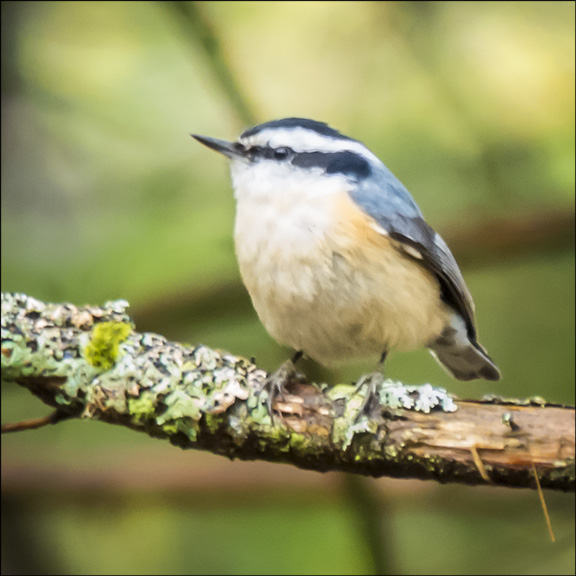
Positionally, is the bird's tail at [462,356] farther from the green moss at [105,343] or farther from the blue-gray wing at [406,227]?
the green moss at [105,343]

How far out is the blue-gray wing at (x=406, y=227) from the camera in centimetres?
109

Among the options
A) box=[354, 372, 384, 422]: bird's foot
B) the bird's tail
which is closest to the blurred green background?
Answer: the bird's tail

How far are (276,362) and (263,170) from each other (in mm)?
749

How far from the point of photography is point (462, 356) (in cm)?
132

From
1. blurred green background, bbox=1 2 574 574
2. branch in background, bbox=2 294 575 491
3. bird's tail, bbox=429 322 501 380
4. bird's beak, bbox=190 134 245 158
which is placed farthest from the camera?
blurred green background, bbox=1 2 574 574

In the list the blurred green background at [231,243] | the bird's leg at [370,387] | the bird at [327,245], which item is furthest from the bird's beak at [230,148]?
the blurred green background at [231,243]

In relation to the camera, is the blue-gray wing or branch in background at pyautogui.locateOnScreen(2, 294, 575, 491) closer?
branch in background at pyautogui.locateOnScreen(2, 294, 575, 491)

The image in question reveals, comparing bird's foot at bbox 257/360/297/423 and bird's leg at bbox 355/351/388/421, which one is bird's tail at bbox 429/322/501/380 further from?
bird's foot at bbox 257/360/297/423

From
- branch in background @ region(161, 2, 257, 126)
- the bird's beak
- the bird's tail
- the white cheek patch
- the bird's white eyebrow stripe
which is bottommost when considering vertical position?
the bird's tail

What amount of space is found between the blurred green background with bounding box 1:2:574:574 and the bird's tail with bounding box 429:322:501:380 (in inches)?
11.9

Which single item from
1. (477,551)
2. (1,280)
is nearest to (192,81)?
(1,280)

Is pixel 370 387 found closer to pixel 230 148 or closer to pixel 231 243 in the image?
pixel 230 148

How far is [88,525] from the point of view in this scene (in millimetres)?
1711

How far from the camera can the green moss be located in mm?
1057
